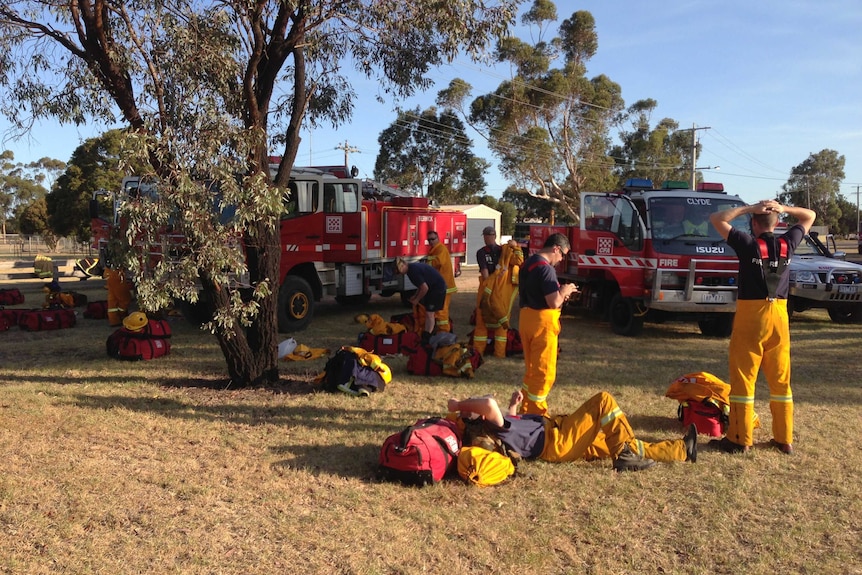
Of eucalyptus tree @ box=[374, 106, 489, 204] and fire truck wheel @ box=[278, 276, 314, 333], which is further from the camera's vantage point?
eucalyptus tree @ box=[374, 106, 489, 204]

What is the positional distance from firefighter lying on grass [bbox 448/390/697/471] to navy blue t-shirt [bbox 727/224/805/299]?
117 cm

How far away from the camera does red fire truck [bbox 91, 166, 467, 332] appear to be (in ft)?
35.9

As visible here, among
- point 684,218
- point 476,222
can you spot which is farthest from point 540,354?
point 476,222

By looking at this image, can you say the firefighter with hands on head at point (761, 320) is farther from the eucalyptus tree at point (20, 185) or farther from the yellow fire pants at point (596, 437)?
the eucalyptus tree at point (20, 185)

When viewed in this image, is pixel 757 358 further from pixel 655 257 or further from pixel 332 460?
pixel 655 257

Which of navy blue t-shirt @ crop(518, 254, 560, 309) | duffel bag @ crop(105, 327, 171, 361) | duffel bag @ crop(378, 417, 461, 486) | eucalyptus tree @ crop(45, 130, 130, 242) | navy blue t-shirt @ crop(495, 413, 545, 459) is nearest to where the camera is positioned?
duffel bag @ crop(378, 417, 461, 486)

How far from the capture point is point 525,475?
4.71 m

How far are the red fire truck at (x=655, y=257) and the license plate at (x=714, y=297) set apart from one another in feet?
0.05

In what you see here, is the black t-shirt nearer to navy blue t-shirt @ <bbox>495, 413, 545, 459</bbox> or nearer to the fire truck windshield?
the fire truck windshield

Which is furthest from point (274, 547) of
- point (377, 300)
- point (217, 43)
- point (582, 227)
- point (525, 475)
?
point (377, 300)

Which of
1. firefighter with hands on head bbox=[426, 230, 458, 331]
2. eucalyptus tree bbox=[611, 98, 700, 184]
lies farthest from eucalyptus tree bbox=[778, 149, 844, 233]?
firefighter with hands on head bbox=[426, 230, 458, 331]

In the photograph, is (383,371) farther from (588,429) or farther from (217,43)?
(217,43)

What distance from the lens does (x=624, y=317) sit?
430 inches

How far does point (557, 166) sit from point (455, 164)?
8837 millimetres
